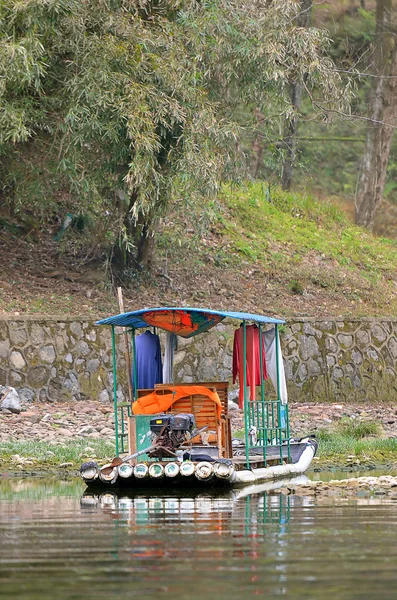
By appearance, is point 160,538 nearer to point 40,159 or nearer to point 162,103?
point 162,103

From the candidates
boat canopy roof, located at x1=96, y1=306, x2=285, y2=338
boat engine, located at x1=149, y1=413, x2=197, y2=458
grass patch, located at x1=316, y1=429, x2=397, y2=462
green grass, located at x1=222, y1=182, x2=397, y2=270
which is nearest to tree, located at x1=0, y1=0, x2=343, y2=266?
green grass, located at x1=222, y1=182, x2=397, y2=270

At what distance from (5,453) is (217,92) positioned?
35.4 ft

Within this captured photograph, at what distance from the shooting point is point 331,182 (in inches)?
1795

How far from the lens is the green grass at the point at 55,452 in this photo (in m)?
18.0

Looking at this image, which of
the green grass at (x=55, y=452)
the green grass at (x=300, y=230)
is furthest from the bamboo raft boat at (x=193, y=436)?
the green grass at (x=300, y=230)

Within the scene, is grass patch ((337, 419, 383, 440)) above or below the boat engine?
above

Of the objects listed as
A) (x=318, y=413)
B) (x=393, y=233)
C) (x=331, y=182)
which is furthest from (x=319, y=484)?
(x=331, y=182)

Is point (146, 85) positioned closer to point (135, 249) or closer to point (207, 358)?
point (135, 249)

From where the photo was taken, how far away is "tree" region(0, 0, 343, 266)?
23.2 m

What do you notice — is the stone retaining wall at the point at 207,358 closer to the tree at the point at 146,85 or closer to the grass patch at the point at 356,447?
the tree at the point at 146,85

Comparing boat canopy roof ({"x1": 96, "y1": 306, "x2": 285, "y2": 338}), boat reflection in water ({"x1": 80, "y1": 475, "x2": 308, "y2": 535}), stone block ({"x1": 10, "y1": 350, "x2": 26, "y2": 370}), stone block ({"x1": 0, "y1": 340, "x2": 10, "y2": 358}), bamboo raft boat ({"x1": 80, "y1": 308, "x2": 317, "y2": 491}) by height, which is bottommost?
boat reflection in water ({"x1": 80, "y1": 475, "x2": 308, "y2": 535})

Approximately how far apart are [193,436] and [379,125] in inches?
876

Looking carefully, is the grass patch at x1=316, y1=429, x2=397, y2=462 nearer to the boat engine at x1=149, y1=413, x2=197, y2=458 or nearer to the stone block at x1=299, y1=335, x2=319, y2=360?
the boat engine at x1=149, y1=413, x2=197, y2=458

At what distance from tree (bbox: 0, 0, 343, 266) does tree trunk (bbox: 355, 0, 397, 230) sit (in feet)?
32.1
